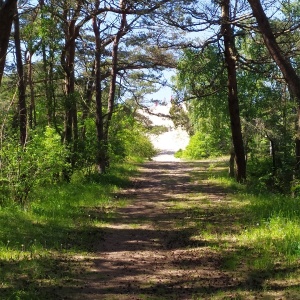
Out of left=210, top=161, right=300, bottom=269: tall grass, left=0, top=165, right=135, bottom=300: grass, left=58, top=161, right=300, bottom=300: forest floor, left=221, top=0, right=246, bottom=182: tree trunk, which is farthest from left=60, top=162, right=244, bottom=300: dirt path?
left=221, top=0, right=246, bottom=182: tree trunk

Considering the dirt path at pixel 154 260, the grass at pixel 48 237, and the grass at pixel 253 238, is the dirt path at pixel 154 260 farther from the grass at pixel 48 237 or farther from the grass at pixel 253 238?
the grass at pixel 48 237

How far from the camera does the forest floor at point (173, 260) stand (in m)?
5.18

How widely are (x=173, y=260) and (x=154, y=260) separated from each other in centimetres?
28

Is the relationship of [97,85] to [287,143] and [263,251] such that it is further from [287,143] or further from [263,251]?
[263,251]

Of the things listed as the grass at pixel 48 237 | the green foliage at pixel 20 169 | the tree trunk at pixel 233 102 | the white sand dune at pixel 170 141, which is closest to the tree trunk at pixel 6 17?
the grass at pixel 48 237

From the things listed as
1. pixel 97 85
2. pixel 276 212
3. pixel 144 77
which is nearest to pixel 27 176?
pixel 276 212

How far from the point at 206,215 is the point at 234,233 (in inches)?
80.6

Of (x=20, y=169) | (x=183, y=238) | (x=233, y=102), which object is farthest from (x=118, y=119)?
(x=183, y=238)

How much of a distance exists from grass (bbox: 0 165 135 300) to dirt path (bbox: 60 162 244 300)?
318 mm

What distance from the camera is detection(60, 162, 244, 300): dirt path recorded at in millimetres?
5305

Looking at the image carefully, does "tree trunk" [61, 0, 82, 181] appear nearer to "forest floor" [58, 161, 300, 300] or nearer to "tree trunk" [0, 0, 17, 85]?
"forest floor" [58, 161, 300, 300]

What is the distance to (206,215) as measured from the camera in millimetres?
10047

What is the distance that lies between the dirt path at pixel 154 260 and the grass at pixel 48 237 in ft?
1.04

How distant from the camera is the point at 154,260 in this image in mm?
6637
